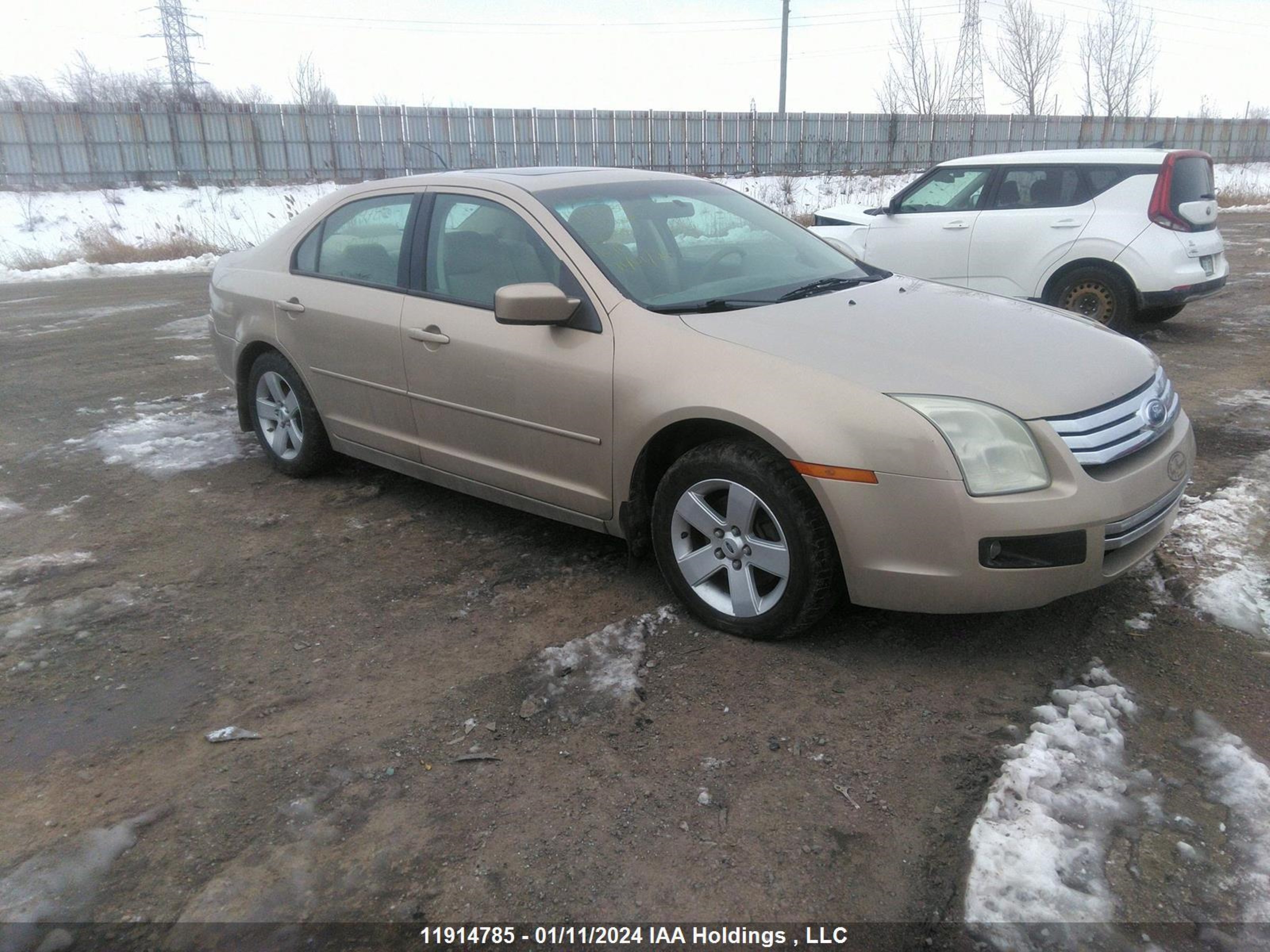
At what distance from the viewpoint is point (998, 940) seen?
2.12 meters

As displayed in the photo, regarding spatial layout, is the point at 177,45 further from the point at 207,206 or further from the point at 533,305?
the point at 533,305

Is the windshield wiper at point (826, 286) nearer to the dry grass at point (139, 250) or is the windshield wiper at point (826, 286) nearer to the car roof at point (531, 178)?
the car roof at point (531, 178)

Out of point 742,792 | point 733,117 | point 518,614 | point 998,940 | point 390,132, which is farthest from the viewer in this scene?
point 733,117

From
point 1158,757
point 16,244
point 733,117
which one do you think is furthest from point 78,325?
point 733,117

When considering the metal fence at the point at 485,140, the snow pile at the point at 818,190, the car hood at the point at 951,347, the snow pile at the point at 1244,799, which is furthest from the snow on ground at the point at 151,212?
the snow pile at the point at 1244,799

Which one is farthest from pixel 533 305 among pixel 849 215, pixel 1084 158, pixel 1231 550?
pixel 849 215

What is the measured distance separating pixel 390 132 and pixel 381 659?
32.8 meters

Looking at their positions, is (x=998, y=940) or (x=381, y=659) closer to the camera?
(x=998, y=940)

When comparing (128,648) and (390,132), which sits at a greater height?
(390,132)

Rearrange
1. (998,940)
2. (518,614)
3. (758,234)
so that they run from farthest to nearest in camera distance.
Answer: (758,234), (518,614), (998,940)

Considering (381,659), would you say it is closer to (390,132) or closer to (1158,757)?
(1158,757)

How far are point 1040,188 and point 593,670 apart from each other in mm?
6907

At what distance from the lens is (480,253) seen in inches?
165

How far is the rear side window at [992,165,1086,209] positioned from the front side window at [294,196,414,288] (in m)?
5.86
